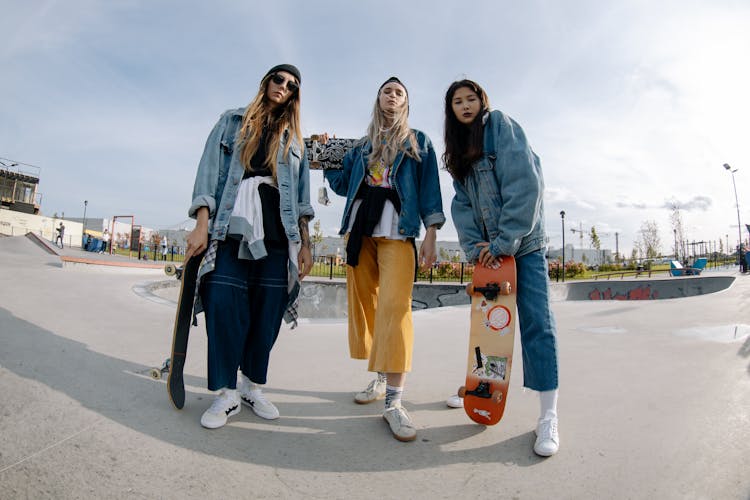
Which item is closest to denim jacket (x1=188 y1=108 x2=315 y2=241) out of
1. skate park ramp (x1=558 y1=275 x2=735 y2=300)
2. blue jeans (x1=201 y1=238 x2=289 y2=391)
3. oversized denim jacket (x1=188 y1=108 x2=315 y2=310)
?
oversized denim jacket (x1=188 y1=108 x2=315 y2=310)

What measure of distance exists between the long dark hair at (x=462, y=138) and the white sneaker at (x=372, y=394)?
4.80 ft

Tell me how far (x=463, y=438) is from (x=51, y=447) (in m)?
1.79

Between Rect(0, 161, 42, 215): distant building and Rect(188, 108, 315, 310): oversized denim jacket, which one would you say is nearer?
Rect(188, 108, 315, 310): oversized denim jacket

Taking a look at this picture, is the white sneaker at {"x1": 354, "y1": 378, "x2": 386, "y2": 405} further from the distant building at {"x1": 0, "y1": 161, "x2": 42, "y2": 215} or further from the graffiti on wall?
the distant building at {"x1": 0, "y1": 161, "x2": 42, "y2": 215}

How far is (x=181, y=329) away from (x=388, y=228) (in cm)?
133

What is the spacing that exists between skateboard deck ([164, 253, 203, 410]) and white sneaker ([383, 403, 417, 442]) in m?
1.13

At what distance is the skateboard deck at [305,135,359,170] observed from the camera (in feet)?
→ 9.24

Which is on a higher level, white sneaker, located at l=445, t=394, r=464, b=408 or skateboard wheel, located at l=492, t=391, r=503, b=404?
skateboard wheel, located at l=492, t=391, r=503, b=404

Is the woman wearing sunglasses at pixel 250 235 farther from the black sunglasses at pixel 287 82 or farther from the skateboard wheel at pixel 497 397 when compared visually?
the skateboard wheel at pixel 497 397

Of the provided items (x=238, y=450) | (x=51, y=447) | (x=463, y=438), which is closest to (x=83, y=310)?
(x=51, y=447)

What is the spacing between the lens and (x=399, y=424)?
191 cm

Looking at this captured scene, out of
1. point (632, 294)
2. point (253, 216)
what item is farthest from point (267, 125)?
point (632, 294)

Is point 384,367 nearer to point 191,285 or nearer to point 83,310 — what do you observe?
point 191,285

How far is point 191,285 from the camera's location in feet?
7.08
